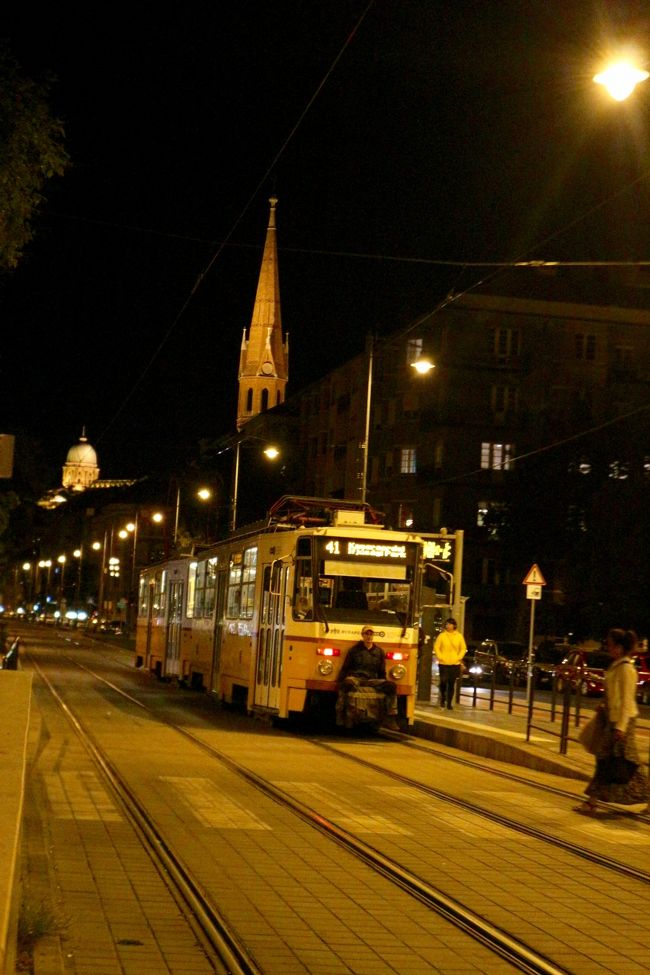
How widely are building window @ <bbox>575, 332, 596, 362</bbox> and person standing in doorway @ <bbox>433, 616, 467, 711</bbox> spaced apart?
149ft

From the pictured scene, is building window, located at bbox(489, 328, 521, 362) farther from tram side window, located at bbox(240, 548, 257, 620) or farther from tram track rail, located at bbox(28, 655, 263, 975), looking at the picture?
tram track rail, located at bbox(28, 655, 263, 975)

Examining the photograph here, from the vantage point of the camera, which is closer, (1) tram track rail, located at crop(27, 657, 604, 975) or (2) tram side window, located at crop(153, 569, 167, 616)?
(1) tram track rail, located at crop(27, 657, 604, 975)

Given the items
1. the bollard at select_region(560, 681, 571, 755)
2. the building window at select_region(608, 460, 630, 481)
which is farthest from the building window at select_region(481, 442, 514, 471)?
the bollard at select_region(560, 681, 571, 755)

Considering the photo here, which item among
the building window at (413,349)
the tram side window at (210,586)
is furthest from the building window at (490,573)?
the tram side window at (210,586)

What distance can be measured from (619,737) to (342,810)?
8.28 ft

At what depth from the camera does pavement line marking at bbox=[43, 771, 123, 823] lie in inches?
434

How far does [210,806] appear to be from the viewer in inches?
472

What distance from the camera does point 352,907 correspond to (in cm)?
798

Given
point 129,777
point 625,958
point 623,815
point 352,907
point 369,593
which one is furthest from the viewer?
point 369,593

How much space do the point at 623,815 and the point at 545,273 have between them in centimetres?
5854

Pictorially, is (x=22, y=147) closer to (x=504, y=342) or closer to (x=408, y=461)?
(x=504, y=342)

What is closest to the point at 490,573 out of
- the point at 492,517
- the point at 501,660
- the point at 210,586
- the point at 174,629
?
the point at 492,517

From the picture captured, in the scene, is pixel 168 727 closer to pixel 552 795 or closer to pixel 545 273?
pixel 552 795

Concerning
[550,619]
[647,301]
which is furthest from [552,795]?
[647,301]
